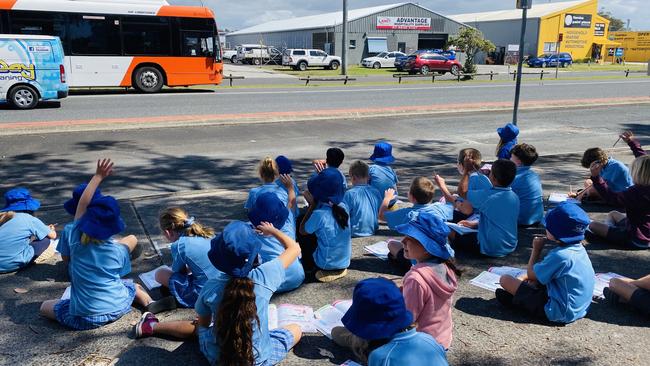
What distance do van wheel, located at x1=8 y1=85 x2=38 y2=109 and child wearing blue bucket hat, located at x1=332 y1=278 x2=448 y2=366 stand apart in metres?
15.8

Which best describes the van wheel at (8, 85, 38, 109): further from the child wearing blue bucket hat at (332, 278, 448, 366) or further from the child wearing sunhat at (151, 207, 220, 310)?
the child wearing blue bucket hat at (332, 278, 448, 366)

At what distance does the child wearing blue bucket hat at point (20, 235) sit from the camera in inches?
187

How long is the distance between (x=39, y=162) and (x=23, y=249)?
5.27 metres

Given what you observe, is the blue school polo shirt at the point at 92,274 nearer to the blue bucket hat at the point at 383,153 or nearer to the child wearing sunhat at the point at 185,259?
the child wearing sunhat at the point at 185,259

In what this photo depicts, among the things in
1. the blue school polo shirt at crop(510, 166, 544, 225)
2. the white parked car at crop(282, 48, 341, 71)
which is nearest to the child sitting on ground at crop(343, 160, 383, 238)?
the blue school polo shirt at crop(510, 166, 544, 225)

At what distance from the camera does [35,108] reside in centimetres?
1575

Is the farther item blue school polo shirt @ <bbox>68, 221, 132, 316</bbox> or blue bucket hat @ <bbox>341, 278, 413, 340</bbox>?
blue school polo shirt @ <bbox>68, 221, 132, 316</bbox>

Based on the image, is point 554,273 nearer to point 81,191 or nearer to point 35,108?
point 81,191

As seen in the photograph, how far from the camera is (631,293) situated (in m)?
4.12

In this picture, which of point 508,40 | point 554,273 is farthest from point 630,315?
point 508,40

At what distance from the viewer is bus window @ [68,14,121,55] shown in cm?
1928

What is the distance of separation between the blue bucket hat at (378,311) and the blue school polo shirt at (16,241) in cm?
369

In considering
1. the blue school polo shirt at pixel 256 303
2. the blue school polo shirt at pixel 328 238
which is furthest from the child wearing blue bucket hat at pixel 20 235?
the blue school polo shirt at pixel 328 238

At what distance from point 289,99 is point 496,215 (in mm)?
15366
